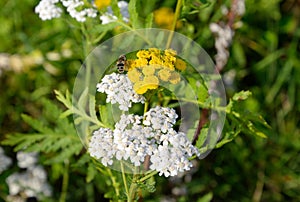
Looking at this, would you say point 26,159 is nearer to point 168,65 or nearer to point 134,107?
point 134,107

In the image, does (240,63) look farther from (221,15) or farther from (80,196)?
(80,196)

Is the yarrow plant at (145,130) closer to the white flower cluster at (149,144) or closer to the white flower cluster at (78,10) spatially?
the white flower cluster at (149,144)

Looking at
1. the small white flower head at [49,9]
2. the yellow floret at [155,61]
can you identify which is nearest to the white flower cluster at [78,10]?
the small white flower head at [49,9]

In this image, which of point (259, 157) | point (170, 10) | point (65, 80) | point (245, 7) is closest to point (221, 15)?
point (245, 7)

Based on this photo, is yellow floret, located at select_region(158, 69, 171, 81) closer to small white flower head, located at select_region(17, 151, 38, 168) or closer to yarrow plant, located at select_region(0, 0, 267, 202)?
yarrow plant, located at select_region(0, 0, 267, 202)

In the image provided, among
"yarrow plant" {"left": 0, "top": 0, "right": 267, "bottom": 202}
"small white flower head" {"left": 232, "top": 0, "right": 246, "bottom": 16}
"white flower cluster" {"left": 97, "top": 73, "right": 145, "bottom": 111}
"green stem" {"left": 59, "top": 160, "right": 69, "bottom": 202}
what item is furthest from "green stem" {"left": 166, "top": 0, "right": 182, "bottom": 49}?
"green stem" {"left": 59, "top": 160, "right": 69, "bottom": 202}

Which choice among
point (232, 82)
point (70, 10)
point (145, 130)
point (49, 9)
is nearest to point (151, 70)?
point (145, 130)

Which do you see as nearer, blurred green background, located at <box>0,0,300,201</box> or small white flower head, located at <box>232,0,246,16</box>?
small white flower head, located at <box>232,0,246,16</box>
